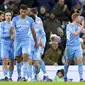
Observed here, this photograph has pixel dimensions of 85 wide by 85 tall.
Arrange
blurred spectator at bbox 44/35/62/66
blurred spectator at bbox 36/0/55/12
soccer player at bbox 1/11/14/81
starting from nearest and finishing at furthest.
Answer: soccer player at bbox 1/11/14/81
blurred spectator at bbox 44/35/62/66
blurred spectator at bbox 36/0/55/12

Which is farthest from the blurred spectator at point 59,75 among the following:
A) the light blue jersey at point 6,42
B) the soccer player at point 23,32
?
the soccer player at point 23,32

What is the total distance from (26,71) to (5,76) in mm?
1254

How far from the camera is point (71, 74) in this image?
19.7m

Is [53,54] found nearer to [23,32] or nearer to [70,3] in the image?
[23,32]

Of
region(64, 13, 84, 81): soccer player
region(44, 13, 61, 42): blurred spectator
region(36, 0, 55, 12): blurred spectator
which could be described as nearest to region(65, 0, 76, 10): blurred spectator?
region(36, 0, 55, 12): blurred spectator

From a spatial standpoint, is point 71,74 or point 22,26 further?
point 71,74

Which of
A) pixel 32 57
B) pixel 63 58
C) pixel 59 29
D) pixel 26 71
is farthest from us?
pixel 59 29

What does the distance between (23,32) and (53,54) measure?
3656 millimetres

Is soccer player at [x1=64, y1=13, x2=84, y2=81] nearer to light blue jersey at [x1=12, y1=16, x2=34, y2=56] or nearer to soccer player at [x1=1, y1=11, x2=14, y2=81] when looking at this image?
light blue jersey at [x1=12, y1=16, x2=34, y2=56]

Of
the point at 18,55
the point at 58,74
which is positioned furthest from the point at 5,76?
the point at 58,74

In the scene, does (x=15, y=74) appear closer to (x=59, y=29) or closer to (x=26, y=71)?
(x=26, y=71)

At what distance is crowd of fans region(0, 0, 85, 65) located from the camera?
858 inches

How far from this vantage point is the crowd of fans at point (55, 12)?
21.8 metres

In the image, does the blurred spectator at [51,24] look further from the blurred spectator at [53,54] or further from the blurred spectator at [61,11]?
the blurred spectator at [53,54]
